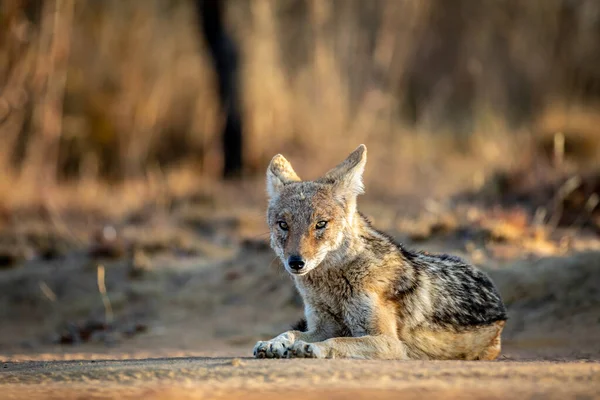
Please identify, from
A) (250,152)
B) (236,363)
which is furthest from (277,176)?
(250,152)

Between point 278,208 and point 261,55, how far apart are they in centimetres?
1081

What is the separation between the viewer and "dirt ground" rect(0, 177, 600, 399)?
14.7 ft

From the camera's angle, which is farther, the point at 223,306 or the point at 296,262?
the point at 223,306

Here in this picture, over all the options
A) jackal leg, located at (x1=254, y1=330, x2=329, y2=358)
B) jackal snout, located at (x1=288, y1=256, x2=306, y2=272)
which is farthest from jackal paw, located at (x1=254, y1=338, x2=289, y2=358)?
jackal snout, located at (x1=288, y1=256, x2=306, y2=272)

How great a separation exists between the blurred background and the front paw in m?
2.50

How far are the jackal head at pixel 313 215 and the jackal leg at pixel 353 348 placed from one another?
603mm

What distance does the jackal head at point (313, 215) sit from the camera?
238 inches

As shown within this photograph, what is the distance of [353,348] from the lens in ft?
18.6

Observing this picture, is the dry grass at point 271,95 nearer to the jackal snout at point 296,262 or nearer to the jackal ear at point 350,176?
→ the jackal ear at point 350,176

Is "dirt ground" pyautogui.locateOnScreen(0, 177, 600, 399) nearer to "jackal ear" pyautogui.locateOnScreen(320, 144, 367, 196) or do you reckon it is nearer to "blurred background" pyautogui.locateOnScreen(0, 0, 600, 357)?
"blurred background" pyautogui.locateOnScreen(0, 0, 600, 357)

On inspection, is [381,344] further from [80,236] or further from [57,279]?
[80,236]

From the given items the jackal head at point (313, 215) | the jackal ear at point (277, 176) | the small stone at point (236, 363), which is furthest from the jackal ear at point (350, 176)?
the small stone at point (236, 363)

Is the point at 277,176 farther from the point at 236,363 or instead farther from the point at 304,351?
the point at 236,363

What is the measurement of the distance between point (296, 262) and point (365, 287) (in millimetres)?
557
